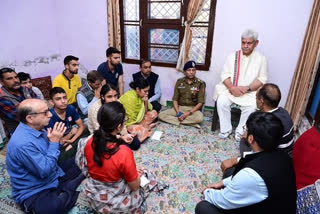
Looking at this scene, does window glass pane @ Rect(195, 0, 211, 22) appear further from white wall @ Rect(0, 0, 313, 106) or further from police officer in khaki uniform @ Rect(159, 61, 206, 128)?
police officer in khaki uniform @ Rect(159, 61, 206, 128)

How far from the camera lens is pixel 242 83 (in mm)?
3004

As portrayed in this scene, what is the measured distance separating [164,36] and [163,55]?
1.09ft

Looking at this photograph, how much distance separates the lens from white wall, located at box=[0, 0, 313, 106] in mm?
Answer: 2992

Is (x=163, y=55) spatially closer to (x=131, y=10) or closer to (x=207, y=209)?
(x=131, y=10)

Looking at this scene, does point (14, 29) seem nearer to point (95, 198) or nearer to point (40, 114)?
point (40, 114)

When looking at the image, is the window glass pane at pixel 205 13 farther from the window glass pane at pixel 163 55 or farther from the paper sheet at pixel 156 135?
the paper sheet at pixel 156 135

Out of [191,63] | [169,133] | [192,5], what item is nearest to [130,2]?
[192,5]

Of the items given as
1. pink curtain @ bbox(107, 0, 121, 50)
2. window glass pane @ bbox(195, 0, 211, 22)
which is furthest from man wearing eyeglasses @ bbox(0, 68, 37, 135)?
window glass pane @ bbox(195, 0, 211, 22)

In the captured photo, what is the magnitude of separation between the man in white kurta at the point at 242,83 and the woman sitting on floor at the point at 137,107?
1056 mm

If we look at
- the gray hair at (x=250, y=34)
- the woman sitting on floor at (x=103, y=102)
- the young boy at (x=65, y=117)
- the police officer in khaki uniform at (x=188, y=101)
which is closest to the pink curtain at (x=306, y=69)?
the gray hair at (x=250, y=34)

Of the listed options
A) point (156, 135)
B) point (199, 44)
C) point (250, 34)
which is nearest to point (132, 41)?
point (199, 44)

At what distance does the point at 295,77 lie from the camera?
2.98m

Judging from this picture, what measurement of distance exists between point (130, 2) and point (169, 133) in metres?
2.39

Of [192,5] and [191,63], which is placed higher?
[192,5]
